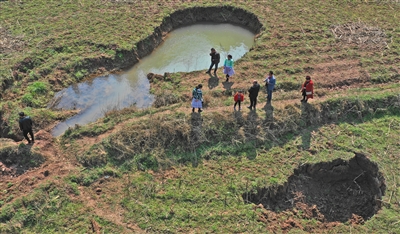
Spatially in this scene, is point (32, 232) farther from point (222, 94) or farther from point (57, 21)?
point (57, 21)

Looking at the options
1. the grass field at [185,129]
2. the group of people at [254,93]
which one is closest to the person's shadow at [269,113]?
the grass field at [185,129]

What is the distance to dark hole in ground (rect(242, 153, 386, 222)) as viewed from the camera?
12.7 metres

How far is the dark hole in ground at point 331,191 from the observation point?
41.7ft

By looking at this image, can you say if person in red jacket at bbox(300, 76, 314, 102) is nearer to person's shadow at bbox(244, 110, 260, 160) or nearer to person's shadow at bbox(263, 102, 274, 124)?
person's shadow at bbox(263, 102, 274, 124)

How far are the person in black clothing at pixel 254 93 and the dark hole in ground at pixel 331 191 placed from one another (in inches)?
136

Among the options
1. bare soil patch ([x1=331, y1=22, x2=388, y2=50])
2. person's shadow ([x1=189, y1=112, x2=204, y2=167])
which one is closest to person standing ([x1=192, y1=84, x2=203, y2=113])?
person's shadow ([x1=189, y1=112, x2=204, y2=167])

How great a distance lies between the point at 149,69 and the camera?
1905 cm

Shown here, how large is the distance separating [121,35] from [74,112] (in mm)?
6307

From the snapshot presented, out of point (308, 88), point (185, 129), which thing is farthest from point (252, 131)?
point (308, 88)

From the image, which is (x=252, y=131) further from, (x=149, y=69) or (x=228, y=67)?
(x=149, y=69)

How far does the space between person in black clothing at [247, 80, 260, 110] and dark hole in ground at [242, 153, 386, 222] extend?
3467 mm

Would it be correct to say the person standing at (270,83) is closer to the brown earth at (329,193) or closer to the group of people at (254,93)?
the group of people at (254,93)

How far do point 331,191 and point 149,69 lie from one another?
434 inches

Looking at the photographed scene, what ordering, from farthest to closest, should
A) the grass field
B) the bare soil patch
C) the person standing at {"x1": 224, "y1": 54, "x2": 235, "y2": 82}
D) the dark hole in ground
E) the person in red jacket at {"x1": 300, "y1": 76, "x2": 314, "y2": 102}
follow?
the bare soil patch → the person standing at {"x1": 224, "y1": 54, "x2": 235, "y2": 82} → the person in red jacket at {"x1": 300, "y1": 76, "x2": 314, "y2": 102} → the dark hole in ground → the grass field
